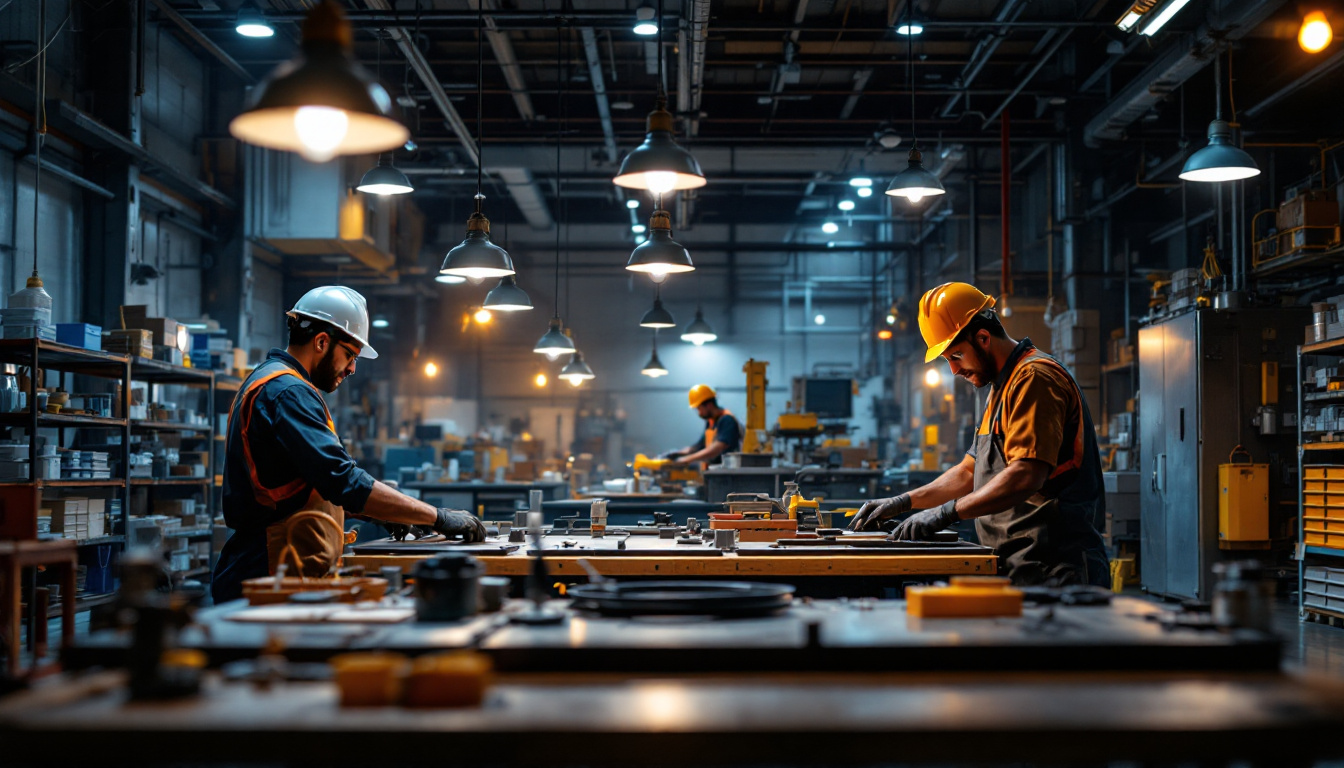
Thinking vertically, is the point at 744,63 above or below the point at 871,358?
above

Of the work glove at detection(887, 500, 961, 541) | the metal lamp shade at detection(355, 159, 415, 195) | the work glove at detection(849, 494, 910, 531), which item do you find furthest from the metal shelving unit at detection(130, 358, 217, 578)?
the work glove at detection(887, 500, 961, 541)

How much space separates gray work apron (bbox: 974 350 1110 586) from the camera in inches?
136

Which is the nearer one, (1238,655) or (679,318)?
(1238,655)

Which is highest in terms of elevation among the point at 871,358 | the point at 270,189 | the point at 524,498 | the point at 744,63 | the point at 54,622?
the point at 744,63

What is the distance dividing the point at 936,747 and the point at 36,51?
8.47m

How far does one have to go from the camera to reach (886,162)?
12.3 meters

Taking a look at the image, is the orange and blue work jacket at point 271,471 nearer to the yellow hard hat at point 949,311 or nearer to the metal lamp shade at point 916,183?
the yellow hard hat at point 949,311

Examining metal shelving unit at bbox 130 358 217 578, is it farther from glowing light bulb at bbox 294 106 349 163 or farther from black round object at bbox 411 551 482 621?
black round object at bbox 411 551 482 621

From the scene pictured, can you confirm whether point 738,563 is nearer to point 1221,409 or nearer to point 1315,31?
point 1315,31

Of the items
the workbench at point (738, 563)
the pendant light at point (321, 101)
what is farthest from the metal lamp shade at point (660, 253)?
the pendant light at point (321, 101)

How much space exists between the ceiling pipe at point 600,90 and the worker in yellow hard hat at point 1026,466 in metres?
5.97

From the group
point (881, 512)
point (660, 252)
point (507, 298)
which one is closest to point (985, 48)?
point (507, 298)

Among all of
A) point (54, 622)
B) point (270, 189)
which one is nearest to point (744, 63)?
point (270, 189)

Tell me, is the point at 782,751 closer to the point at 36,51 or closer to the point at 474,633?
the point at 474,633
